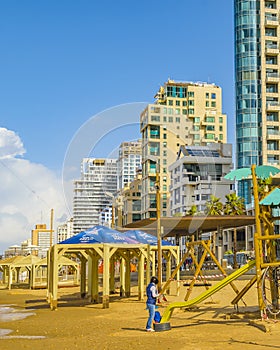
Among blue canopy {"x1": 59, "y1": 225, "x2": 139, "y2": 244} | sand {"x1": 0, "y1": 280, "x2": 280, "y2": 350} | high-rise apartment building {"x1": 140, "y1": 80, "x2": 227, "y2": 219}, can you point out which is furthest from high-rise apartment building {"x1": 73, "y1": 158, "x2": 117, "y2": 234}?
high-rise apartment building {"x1": 140, "y1": 80, "x2": 227, "y2": 219}

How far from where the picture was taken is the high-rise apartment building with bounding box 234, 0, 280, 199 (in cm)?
8838

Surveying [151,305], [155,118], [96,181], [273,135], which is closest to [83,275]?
[96,181]

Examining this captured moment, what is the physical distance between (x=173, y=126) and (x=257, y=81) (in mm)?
33433

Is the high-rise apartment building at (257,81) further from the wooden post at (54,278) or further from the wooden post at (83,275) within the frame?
the wooden post at (54,278)

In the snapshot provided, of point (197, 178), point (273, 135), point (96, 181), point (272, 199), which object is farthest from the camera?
point (197, 178)

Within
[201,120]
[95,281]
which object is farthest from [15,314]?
[201,120]

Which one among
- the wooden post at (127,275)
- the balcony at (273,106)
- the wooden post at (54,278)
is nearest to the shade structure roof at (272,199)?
the wooden post at (54,278)

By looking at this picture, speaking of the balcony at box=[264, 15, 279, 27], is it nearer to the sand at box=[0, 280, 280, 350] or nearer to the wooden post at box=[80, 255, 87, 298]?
the wooden post at box=[80, 255, 87, 298]

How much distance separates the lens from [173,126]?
122m

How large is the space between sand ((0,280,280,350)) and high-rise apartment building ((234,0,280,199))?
67.4 m

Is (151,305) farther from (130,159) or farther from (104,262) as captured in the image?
(130,159)

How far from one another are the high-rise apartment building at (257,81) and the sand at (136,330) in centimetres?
6743

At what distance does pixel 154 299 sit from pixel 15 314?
9.09m

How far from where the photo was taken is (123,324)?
17.5 m
